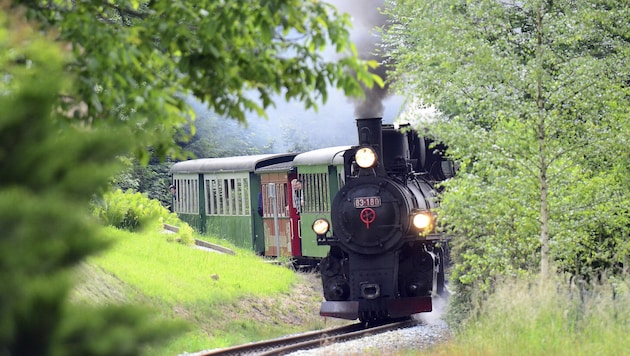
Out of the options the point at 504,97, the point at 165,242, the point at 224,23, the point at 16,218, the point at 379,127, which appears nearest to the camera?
the point at 16,218

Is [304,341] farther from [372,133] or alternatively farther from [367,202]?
[372,133]

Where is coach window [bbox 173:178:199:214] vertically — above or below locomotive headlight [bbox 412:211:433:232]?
above

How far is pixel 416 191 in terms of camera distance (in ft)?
45.1

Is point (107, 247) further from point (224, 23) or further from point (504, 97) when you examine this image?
point (504, 97)

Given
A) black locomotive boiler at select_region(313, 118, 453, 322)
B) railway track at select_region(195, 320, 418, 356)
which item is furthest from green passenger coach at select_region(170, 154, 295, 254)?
railway track at select_region(195, 320, 418, 356)

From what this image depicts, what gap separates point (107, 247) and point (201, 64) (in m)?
2.78

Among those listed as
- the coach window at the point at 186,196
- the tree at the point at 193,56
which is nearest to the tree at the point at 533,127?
the tree at the point at 193,56

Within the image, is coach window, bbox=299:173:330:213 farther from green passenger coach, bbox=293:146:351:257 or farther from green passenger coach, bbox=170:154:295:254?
green passenger coach, bbox=170:154:295:254

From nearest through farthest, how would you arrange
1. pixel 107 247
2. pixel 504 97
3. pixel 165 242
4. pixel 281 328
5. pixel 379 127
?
pixel 107 247 < pixel 504 97 < pixel 379 127 < pixel 281 328 < pixel 165 242

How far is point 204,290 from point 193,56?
10.3 metres

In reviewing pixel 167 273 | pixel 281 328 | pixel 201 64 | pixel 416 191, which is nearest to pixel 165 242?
pixel 167 273

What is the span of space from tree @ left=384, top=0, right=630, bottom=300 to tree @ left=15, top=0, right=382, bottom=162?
17.7ft

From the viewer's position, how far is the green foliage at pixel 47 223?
2.76m

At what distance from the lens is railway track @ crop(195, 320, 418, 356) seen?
37.3ft
